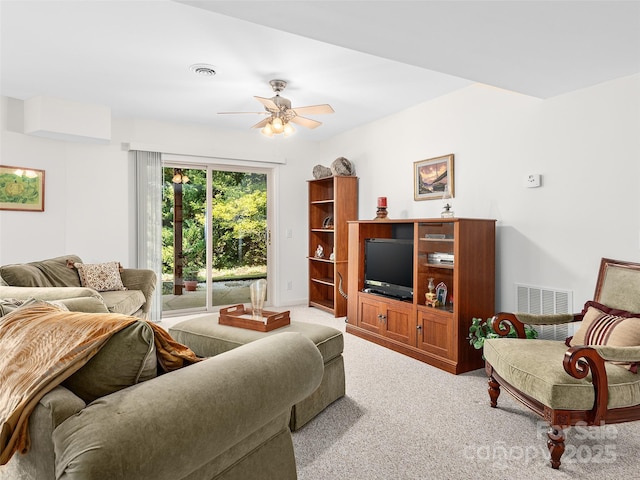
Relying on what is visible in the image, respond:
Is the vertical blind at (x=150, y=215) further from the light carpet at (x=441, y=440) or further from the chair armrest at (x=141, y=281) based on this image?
the light carpet at (x=441, y=440)

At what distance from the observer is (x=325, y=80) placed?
3.63 m

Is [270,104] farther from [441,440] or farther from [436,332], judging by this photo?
[441,440]

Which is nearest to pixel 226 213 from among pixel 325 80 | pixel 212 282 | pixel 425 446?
pixel 212 282

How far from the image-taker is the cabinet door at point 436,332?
11.0 feet

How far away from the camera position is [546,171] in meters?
3.23

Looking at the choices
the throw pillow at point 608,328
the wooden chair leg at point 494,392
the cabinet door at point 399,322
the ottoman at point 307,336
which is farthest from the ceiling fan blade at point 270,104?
the throw pillow at point 608,328

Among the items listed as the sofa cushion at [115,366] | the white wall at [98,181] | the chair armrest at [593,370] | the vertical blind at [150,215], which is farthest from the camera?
the vertical blind at [150,215]

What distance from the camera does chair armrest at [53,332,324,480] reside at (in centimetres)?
95

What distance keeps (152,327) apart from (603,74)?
311cm

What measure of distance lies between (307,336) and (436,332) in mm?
1360

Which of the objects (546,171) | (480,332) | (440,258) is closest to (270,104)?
(440,258)

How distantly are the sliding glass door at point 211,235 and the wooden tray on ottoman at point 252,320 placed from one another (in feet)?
8.99

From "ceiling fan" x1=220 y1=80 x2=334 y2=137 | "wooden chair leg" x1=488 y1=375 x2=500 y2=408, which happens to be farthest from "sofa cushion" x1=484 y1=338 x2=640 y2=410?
"ceiling fan" x1=220 y1=80 x2=334 y2=137

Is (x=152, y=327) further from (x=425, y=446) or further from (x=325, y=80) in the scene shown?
(x=325, y=80)
